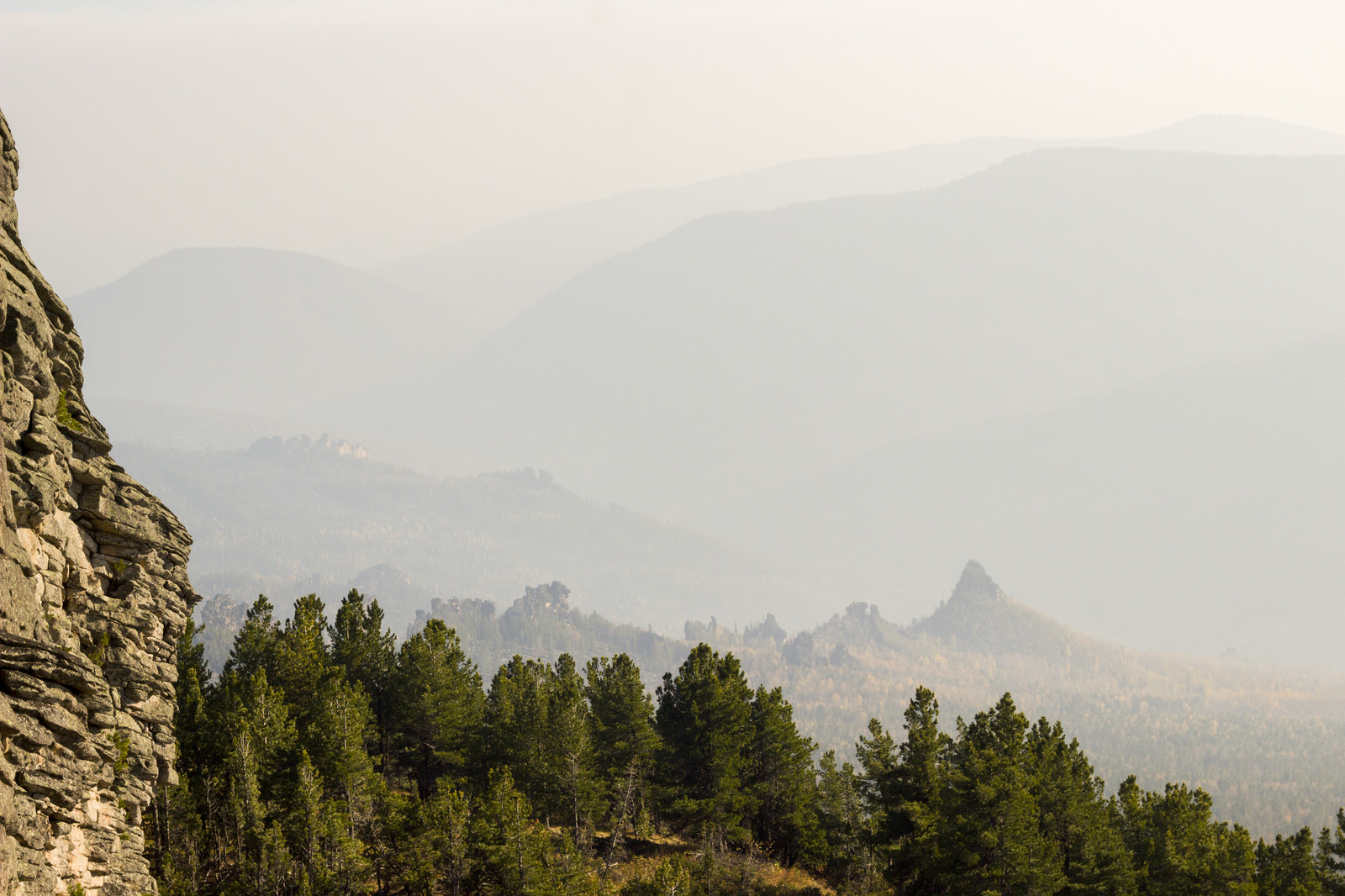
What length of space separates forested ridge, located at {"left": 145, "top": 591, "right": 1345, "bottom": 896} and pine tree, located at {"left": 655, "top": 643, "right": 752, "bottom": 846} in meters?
0.18

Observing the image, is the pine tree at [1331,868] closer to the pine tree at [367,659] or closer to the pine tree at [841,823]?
the pine tree at [841,823]

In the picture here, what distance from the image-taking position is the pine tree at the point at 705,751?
243 feet

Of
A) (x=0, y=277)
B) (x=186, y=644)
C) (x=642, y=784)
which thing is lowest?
(x=642, y=784)

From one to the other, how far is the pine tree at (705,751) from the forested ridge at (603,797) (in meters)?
0.18

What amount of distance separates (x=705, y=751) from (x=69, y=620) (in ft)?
163

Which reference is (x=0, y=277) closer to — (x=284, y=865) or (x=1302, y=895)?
(x=284, y=865)

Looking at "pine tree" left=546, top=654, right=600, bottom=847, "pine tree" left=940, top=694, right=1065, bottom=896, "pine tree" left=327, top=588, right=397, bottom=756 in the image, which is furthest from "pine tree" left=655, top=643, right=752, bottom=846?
"pine tree" left=327, top=588, right=397, bottom=756

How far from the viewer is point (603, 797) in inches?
2899

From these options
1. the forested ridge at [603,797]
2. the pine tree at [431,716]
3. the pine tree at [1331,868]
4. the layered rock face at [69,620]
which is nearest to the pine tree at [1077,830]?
the forested ridge at [603,797]

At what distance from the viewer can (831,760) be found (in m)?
83.7

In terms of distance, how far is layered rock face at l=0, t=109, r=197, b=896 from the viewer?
2875 centimetres

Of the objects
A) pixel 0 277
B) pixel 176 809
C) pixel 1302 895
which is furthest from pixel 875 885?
pixel 0 277

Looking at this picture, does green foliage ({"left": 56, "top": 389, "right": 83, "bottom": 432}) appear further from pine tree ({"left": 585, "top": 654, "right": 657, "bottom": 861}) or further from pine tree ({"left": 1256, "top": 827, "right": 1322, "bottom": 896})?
pine tree ({"left": 1256, "top": 827, "right": 1322, "bottom": 896})

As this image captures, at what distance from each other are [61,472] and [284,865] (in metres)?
25.4
